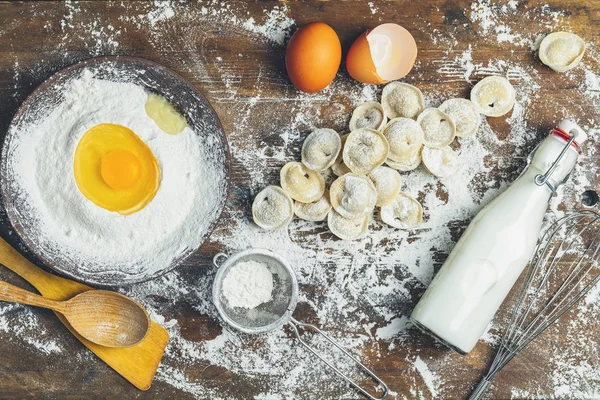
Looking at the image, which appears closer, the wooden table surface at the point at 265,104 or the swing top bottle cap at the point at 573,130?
the swing top bottle cap at the point at 573,130

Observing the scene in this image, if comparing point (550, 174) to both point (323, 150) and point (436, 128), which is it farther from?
point (323, 150)

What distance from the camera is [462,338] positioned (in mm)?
1204

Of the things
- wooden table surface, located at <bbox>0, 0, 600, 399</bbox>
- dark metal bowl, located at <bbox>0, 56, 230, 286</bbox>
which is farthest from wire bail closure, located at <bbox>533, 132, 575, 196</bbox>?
dark metal bowl, located at <bbox>0, 56, 230, 286</bbox>

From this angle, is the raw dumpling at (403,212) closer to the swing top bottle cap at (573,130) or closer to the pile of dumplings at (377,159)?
the pile of dumplings at (377,159)

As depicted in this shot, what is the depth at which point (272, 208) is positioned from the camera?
1.24 meters

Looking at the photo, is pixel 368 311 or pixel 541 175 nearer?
pixel 541 175

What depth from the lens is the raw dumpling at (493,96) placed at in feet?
4.15

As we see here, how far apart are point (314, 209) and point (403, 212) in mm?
201

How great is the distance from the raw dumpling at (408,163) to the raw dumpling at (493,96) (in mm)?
174

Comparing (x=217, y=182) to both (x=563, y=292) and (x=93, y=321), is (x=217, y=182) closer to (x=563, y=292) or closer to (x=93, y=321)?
(x=93, y=321)

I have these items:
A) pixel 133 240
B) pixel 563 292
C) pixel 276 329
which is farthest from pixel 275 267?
pixel 563 292

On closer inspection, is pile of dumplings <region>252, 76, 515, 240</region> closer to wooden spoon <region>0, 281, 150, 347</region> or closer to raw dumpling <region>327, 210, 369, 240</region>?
raw dumpling <region>327, 210, 369, 240</region>

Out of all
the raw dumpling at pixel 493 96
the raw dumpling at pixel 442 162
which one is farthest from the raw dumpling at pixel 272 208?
the raw dumpling at pixel 493 96

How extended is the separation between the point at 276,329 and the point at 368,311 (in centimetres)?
22
